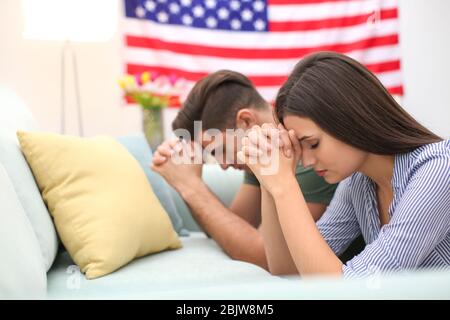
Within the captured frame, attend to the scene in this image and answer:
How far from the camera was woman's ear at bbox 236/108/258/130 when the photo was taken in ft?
5.07

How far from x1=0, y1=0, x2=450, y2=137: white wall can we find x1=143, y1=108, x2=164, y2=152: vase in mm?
641

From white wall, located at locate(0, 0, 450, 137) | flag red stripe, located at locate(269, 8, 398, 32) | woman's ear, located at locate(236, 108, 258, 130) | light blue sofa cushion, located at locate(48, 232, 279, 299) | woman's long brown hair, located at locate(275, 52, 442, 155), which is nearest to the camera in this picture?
woman's long brown hair, located at locate(275, 52, 442, 155)

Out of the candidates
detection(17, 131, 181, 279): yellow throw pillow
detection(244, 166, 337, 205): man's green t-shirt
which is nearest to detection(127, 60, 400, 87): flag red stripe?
detection(17, 131, 181, 279): yellow throw pillow

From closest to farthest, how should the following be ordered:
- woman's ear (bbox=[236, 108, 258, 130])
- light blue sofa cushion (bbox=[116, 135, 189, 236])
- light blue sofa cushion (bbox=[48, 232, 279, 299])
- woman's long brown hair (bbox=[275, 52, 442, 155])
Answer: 1. woman's long brown hair (bbox=[275, 52, 442, 155])
2. light blue sofa cushion (bbox=[48, 232, 279, 299])
3. woman's ear (bbox=[236, 108, 258, 130])
4. light blue sofa cushion (bbox=[116, 135, 189, 236])

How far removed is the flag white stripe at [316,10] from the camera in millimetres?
3266

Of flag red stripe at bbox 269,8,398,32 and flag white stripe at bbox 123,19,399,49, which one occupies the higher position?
flag red stripe at bbox 269,8,398,32

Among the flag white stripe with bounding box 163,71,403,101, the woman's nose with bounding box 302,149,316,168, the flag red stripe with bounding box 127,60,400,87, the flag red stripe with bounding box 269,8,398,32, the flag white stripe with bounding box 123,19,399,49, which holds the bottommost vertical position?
the flag white stripe with bounding box 163,71,403,101

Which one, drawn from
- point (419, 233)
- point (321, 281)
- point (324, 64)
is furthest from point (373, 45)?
point (321, 281)

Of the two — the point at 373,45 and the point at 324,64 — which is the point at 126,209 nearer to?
the point at 324,64

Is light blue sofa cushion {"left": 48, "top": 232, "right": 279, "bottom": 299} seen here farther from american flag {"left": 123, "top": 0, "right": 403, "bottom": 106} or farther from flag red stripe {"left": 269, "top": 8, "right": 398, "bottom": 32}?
flag red stripe {"left": 269, "top": 8, "right": 398, "bottom": 32}

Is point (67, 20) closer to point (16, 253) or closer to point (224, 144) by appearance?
point (224, 144)

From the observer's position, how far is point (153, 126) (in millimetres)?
2518

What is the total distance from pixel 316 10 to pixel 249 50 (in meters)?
0.51

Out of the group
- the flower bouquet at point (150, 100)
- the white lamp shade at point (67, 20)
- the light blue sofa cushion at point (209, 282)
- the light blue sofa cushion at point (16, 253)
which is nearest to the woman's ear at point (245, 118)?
the light blue sofa cushion at point (209, 282)
